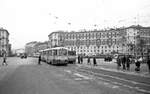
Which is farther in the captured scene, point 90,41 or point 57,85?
point 90,41

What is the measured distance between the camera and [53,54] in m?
30.4

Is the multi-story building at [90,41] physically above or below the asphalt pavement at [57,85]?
above

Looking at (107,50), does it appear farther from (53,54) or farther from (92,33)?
(53,54)

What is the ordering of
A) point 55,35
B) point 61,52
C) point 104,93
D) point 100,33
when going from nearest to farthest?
point 104,93, point 61,52, point 100,33, point 55,35

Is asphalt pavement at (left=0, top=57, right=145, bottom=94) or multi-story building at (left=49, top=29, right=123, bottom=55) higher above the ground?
multi-story building at (left=49, top=29, right=123, bottom=55)

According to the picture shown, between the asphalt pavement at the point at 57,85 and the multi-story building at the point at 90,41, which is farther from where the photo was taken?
the multi-story building at the point at 90,41

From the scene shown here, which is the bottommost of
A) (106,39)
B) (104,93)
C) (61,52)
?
(104,93)

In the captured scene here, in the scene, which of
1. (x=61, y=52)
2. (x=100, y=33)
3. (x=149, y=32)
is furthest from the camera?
(x=100, y=33)

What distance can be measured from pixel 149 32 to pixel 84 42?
139 ft

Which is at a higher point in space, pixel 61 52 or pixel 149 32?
pixel 149 32

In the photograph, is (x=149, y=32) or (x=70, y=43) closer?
(x=149, y=32)

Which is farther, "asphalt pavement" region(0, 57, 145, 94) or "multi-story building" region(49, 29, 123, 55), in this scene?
"multi-story building" region(49, 29, 123, 55)

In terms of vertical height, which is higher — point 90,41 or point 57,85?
point 90,41

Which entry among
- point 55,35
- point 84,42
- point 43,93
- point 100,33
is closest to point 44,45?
point 55,35
